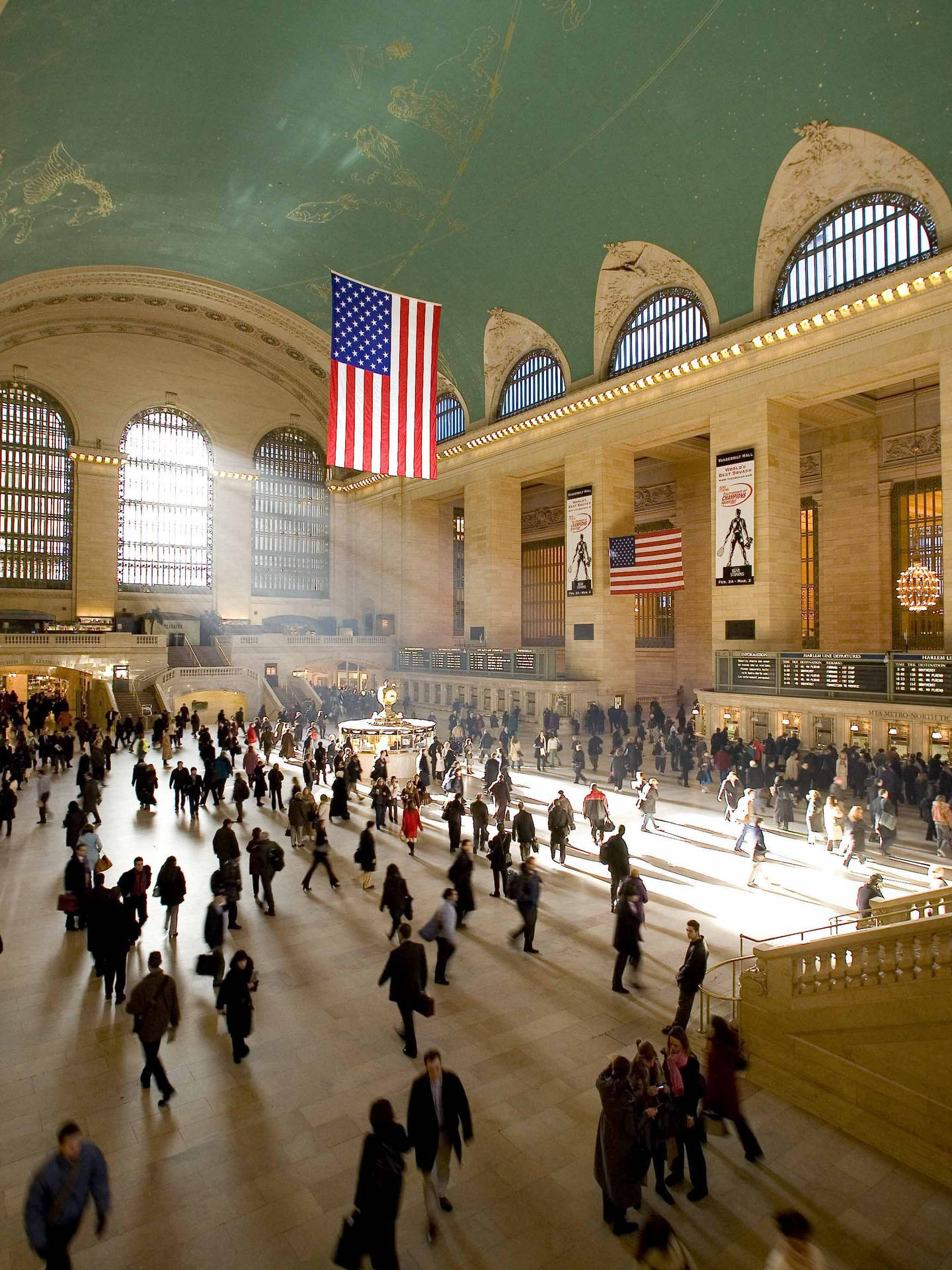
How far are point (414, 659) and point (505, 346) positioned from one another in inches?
483

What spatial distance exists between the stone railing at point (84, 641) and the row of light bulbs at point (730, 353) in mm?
13599

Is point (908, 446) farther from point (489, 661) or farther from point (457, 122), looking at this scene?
point (457, 122)

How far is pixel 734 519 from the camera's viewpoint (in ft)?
60.1

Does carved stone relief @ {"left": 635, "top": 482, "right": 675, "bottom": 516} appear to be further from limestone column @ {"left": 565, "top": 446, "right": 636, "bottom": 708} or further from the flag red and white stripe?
the flag red and white stripe

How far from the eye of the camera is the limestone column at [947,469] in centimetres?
1463

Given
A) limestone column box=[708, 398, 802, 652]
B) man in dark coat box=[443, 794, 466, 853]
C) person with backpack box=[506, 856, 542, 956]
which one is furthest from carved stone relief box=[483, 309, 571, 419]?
person with backpack box=[506, 856, 542, 956]

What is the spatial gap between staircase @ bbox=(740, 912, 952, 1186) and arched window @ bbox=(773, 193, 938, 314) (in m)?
15.3

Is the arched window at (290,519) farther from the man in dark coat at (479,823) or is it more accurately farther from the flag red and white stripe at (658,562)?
the man in dark coat at (479,823)

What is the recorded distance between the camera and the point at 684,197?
17922 mm

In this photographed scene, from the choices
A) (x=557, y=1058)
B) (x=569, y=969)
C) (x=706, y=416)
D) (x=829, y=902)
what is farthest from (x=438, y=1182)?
(x=706, y=416)

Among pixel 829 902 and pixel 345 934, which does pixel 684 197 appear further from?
pixel 345 934

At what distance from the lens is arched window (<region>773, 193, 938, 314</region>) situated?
15.1 metres

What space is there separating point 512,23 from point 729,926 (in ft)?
58.8

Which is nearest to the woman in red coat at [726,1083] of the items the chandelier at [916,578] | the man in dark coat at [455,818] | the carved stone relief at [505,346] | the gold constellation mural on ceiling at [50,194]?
the man in dark coat at [455,818]
